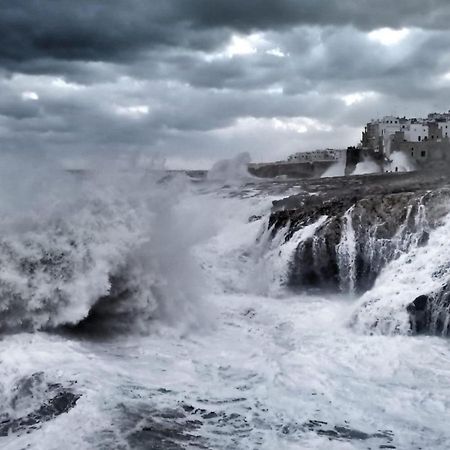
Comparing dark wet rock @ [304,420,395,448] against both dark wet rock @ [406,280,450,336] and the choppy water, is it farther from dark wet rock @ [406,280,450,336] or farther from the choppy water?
dark wet rock @ [406,280,450,336]

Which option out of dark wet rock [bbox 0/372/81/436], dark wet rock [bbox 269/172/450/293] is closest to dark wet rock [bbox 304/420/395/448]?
dark wet rock [bbox 0/372/81/436]

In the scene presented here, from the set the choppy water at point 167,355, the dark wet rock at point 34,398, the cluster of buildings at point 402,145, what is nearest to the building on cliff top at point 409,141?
the cluster of buildings at point 402,145

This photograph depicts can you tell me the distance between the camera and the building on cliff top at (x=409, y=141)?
61.3m

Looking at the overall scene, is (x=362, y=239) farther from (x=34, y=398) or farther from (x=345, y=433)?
(x=34, y=398)

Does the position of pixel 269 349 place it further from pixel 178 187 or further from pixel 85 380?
pixel 178 187

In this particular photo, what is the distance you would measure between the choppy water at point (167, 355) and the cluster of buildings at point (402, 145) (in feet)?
144

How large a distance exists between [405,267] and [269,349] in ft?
16.8

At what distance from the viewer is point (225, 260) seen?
22.2 metres

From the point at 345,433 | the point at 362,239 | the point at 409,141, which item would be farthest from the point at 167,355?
the point at 409,141

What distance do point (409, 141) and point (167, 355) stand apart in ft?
201

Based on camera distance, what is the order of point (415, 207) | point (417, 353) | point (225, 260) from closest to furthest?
1. point (417, 353)
2. point (415, 207)
3. point (225, 260)

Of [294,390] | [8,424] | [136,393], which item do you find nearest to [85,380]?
[136,393]

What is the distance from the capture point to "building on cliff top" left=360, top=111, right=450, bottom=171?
61.3 meters

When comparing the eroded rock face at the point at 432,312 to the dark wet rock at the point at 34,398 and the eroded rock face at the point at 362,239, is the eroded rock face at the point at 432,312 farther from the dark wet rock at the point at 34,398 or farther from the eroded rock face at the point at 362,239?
the dark wet rock at the point at 34,398
